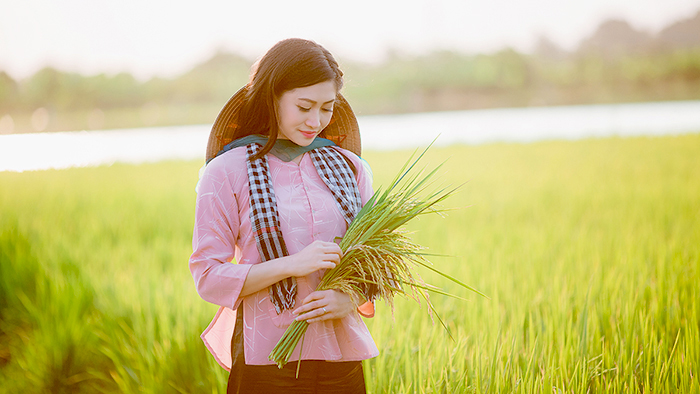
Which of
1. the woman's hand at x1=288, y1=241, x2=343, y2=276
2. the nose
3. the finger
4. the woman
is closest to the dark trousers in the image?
the woman

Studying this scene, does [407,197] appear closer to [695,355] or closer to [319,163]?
[319,163]

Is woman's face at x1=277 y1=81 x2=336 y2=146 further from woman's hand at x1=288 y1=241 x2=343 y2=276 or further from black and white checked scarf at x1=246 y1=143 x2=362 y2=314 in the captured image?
woman's hand at x1=288 y1=241 x2=343 y2=276

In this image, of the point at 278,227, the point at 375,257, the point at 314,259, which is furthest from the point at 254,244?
the point at 375,257

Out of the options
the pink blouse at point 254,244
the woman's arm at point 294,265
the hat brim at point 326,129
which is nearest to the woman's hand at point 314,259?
the woman's arm at point 294,265

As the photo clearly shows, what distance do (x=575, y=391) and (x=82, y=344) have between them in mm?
2561

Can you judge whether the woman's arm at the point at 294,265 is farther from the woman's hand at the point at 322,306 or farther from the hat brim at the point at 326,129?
the hat brim at the point at 326,129

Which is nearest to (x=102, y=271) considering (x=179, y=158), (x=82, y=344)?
(x=82, y=344)

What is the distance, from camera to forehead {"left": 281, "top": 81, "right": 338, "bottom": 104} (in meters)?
1.35

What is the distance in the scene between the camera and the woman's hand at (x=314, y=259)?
48.8 inches

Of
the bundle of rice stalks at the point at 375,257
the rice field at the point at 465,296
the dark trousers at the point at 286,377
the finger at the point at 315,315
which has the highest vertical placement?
the bundle of rice stalks at the point at 375,257

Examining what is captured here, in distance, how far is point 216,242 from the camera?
1.33 metres

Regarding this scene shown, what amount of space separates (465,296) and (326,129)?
1782 millimetres

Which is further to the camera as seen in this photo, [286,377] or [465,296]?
[465,296]

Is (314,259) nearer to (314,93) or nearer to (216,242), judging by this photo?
(216,242)
